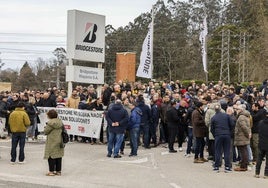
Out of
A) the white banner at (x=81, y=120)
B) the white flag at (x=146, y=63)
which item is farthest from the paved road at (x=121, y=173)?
the white flag at (x=146, y=63)

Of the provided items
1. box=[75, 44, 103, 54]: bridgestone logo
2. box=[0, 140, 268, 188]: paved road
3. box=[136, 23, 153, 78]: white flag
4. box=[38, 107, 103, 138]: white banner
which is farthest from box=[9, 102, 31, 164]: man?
box=[136, 23, 153, 78]: white flag

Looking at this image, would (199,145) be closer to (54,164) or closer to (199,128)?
(199,128)

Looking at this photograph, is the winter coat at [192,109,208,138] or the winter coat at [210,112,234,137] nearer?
the winter coat at [210,112,234,137]

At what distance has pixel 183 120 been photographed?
741 inches

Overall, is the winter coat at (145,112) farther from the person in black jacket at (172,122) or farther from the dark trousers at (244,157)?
the dark trousers at (244,157)

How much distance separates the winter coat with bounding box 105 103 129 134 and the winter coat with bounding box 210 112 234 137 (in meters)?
3.37

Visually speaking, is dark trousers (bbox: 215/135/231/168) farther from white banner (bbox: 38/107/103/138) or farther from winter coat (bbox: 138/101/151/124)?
white banner (bbox: 38/107/103/138)

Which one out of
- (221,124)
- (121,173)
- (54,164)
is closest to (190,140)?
(221,124)

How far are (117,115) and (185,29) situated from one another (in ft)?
214

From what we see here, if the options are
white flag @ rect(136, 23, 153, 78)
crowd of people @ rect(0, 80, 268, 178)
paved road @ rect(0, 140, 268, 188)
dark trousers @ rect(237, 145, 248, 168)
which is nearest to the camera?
paved road @ rect(0, 140, 268, 188)

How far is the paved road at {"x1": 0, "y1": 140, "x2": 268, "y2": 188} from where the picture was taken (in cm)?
1250

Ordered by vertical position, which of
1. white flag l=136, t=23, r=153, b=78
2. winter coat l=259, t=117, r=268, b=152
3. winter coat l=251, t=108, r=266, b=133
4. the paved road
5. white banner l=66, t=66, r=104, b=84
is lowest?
the paved road

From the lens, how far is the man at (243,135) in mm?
14844

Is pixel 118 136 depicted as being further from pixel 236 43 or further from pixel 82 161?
pixel 236 43
